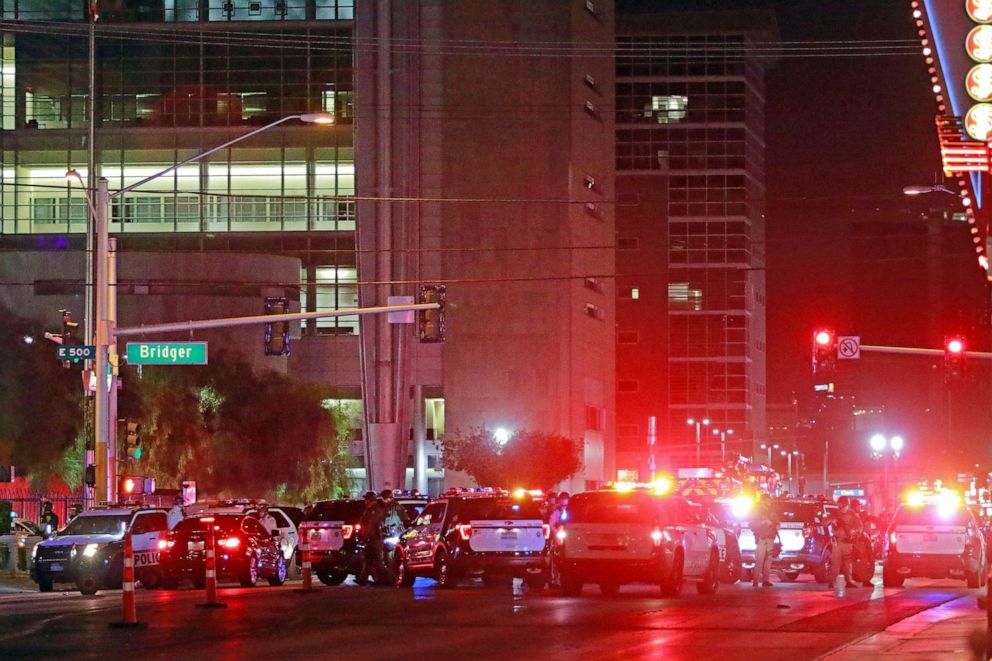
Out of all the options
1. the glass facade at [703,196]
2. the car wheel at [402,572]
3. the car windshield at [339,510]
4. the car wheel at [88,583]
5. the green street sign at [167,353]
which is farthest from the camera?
the glass facade at [703,196]

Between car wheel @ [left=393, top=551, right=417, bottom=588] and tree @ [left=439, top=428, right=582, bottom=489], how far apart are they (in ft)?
190

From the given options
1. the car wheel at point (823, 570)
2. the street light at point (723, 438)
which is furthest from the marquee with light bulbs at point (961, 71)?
the street light at point (723, 438)

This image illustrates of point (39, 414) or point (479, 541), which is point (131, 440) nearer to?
point (479, 541)

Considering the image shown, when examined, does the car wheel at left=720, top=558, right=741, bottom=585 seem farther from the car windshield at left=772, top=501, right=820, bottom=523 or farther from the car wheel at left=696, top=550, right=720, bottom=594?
the car wheel at left=696, top=550, right=720, bottom=594

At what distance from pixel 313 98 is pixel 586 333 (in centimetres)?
2225

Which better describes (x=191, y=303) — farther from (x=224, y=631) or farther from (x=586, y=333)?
(x=224, y=631)

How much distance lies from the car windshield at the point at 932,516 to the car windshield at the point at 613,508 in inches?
273

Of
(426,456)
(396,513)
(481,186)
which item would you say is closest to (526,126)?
(481,186)

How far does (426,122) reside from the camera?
319 ft

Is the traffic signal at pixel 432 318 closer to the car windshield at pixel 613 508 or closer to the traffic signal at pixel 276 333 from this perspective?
the traffic signal at pixel 276 333

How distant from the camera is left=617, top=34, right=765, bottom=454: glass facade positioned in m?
154

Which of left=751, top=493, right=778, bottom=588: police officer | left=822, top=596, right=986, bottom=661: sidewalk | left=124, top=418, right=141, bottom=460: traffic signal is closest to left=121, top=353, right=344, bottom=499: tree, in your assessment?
left=124, top=418, right=141, bottom=460: traffic signal

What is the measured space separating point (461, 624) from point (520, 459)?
71.2 metres

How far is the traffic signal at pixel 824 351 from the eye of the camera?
142ft
